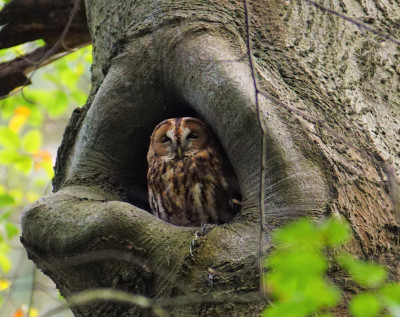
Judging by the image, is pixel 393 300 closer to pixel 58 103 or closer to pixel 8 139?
pixel 8 139

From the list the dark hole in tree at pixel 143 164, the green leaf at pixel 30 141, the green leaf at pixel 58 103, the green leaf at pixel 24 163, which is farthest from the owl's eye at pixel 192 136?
Answer: the green leaf at pixel 58 103

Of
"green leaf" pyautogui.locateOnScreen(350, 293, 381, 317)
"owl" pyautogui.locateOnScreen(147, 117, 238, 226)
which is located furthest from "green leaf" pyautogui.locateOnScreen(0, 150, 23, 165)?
"green leaf" pyautogui.locateOnScreen(350, 293, 381, 317)

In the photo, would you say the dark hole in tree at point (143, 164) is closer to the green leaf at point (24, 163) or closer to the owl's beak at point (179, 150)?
the owl's beak at point (179, 150)

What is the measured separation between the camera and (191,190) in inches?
106

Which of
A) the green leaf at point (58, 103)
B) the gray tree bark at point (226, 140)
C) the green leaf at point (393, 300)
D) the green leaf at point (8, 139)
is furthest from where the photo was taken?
the green leaf at point (58, 103)

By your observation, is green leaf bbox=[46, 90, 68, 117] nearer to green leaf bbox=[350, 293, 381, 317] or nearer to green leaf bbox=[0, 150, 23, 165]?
green leaf bbox=[0, 150, 23, 165]

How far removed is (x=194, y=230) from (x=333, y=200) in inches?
18.5

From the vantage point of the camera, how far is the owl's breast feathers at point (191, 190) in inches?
104

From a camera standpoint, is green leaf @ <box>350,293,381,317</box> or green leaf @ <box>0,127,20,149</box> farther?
green leaf @ <box>0,127,20,149</box>

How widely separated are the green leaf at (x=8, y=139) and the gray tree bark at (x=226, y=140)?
1.12 meters

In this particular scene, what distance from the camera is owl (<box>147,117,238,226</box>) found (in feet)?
8.71

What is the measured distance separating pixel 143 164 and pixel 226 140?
93cm

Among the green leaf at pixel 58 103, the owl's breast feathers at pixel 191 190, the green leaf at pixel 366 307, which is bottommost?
the green leaf at pixel 366 307

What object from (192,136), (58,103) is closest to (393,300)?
(192,136)
